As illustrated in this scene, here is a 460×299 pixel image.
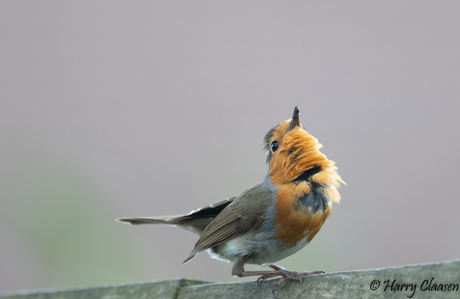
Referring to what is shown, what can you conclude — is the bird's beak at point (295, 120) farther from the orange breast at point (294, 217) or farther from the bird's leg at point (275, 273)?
the bird's leg at point (275, 273)

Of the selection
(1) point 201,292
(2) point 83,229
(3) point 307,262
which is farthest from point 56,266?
(1) point 201,292

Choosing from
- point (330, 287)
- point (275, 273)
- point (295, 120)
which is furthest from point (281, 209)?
point (330, 287)

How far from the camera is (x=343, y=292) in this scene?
1559 mm

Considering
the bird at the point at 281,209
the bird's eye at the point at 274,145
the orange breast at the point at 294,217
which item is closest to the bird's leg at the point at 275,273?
the bird at the point at 281,209

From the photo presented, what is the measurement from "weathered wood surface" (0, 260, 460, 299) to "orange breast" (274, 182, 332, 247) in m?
0.40

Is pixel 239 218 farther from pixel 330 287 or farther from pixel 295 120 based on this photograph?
pixel 330 287

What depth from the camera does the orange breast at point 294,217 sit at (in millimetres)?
2277

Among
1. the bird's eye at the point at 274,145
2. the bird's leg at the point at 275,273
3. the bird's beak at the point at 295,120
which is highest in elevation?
the bird's beak at the point at 295,120

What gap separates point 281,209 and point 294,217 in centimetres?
8

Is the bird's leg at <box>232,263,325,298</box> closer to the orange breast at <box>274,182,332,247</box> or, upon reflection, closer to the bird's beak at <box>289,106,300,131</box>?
the orange breast at <box>274,182,332,247</box>

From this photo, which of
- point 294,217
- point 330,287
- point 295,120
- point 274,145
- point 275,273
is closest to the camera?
point 330,287

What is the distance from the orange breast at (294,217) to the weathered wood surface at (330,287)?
40cm

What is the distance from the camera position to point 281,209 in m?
2.36

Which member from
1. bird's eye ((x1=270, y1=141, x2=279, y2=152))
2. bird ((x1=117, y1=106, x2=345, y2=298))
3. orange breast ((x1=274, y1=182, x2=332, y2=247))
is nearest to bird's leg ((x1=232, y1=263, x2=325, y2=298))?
bird ((x1=117, y1=106, x2=345, y2=298))
